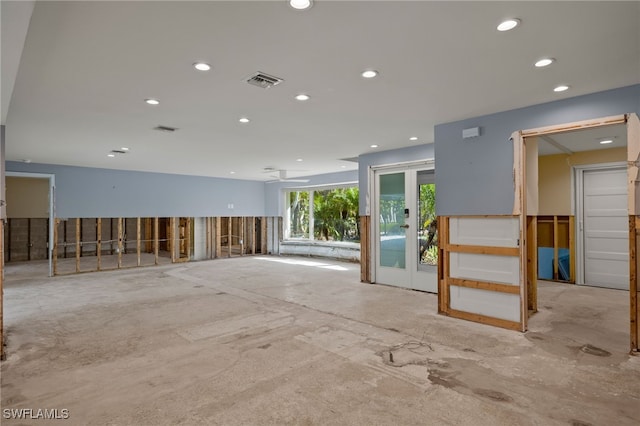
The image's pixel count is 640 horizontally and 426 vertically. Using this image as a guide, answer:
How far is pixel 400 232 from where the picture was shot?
5.98 meters

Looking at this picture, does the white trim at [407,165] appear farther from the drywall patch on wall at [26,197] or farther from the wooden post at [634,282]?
the drywall patch on wall at [26,197]

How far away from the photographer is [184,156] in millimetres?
6742

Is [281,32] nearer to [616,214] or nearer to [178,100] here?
[178,100]

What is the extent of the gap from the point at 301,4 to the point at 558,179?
6593mm

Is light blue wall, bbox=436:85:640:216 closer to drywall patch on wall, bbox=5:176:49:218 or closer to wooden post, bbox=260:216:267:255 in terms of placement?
wooden post, bbox=260:216:267:255

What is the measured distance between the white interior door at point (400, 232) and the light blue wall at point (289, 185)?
2921 millimetres

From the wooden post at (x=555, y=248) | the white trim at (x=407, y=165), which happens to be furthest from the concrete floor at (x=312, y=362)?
the white trim at (x=407, y=165)

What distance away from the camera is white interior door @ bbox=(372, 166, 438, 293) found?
575 centimetres

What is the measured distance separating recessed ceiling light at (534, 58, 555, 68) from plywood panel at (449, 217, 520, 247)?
1.66 meters

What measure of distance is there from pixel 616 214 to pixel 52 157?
1041cm

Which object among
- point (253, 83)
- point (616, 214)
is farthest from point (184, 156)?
point (616, 214)

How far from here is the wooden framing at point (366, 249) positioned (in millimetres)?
6352

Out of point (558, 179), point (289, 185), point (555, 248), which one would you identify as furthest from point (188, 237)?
point (558, 179)
